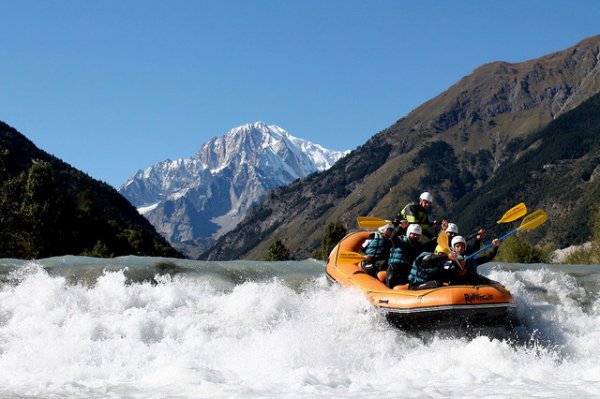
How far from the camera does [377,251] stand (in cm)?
1645

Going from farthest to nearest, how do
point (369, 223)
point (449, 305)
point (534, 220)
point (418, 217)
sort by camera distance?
point (369, 223) < point (534, 220) < point (418, 217) < point (449, 305)

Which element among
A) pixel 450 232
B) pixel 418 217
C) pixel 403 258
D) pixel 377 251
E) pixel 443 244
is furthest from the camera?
pixel 418 217

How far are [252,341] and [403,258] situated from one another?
4104mm

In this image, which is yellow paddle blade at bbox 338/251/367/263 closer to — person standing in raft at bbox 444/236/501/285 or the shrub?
person standing in raft at bbox 444/236/501/285

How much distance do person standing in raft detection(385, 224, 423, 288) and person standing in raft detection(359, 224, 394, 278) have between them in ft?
3.23

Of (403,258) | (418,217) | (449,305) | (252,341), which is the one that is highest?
(418,217)

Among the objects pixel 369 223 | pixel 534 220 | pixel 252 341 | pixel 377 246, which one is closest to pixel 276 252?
pixel 369 223

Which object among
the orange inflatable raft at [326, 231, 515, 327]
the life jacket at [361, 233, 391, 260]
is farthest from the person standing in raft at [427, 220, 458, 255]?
the orange inflatable raft at [326, 231, 515, 327]

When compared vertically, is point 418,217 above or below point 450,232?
above

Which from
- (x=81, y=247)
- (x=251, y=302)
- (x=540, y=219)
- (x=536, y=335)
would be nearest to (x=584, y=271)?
(x=540, y=219)

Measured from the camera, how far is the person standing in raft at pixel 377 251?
53.3 ft

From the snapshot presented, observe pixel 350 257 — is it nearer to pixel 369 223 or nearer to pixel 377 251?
pixel 377 251

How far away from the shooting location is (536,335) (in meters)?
14.1

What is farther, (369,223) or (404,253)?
(369,223)
